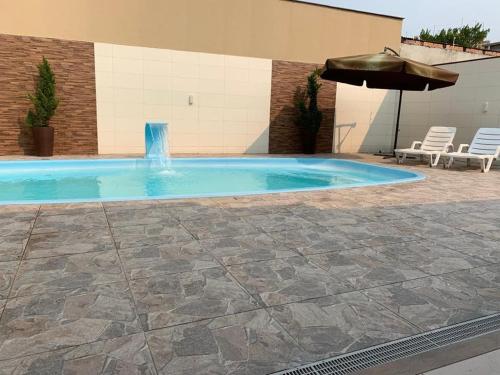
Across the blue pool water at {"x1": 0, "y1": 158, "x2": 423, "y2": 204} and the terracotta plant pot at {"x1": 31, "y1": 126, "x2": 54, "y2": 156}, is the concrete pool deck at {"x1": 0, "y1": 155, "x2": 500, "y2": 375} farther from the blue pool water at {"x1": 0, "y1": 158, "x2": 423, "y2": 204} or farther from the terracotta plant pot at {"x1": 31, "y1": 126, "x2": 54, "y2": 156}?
the terracotta plant pot at {"x1": 31, "y1": 126, "x2": 54, "y2": 156}

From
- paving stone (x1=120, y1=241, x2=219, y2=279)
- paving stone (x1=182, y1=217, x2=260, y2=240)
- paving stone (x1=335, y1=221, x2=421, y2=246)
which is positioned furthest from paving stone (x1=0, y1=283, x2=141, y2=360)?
paving stone (x1=335, y1=221, x2=421, y2=246)

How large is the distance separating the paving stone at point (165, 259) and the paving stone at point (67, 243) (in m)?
0.27

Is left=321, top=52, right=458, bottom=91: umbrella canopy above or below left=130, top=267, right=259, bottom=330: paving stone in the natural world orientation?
above

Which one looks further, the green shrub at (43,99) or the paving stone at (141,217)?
the green shrub at (43,99)

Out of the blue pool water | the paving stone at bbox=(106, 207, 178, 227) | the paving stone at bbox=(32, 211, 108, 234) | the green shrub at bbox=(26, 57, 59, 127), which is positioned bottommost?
the blue pool water

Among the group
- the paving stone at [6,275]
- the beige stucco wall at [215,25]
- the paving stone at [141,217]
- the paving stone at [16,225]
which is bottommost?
the paving stone at [6,275]

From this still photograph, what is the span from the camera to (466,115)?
34.9 ft

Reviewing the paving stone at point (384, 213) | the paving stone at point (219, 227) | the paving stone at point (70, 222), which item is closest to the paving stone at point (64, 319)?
the paving stone at point (219, 227)

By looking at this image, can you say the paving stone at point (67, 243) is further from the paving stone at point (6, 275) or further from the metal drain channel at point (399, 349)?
the metal drain channel at point (399, 349)

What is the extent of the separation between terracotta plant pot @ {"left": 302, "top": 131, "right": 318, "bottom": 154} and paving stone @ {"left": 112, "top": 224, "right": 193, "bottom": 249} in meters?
8.40

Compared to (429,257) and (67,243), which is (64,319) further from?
(429,257)

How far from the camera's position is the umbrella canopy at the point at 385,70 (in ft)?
25.5

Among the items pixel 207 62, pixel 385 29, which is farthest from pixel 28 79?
pixel 385 29

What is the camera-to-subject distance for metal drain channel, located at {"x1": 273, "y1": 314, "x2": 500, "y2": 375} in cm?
164
